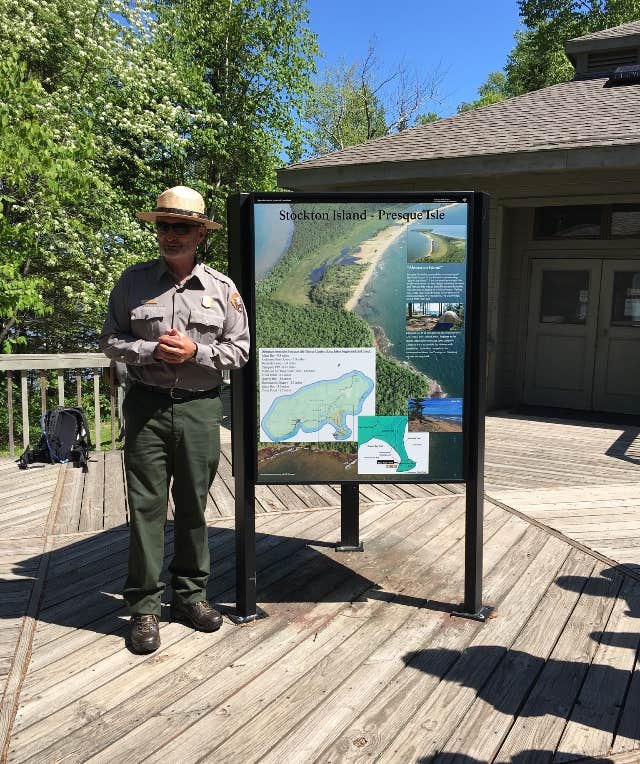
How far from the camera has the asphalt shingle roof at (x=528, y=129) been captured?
7.16 metres

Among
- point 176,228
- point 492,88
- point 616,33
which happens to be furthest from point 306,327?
point 492,88

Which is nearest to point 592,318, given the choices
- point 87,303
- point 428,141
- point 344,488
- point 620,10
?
point 428,141

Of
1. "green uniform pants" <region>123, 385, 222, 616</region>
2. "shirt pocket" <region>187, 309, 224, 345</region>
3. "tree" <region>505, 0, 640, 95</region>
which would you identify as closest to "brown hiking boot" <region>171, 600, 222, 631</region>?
"green uniform pants" <region>123, 385, 222, 616</region>

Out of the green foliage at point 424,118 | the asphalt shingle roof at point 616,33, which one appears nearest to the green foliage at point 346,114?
the green foliage at point 424,118

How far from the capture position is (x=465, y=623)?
2.98m

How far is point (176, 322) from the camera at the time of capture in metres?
2.71

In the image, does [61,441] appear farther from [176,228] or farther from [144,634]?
[176,228]

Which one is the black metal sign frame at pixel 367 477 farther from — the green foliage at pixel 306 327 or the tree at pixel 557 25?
the tree at pixel 557 25

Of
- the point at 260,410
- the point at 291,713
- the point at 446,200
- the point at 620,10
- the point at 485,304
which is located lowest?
the point at 291,713

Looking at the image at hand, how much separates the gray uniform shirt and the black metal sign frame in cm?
14

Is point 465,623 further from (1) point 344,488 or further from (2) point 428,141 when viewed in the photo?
(2) point 428,141

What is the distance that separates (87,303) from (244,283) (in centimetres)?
1132

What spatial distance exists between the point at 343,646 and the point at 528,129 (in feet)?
23.3

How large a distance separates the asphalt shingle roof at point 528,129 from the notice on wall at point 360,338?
4.84 m
